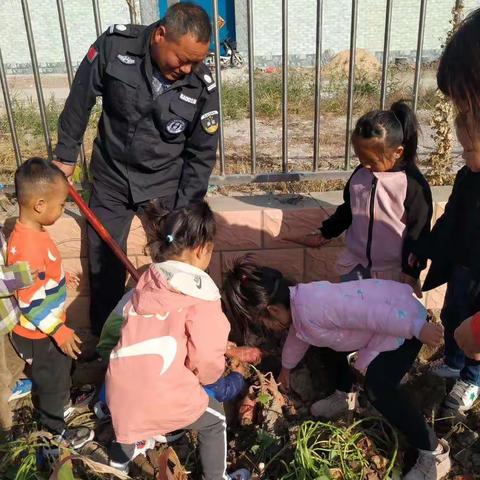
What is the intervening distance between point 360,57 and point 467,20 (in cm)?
987

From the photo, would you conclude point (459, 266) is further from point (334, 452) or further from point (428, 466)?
point (334, 452)

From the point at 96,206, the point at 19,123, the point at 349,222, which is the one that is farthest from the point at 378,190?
the point at 19,123

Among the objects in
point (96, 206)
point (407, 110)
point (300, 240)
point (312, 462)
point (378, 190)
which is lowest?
point (312, 462)

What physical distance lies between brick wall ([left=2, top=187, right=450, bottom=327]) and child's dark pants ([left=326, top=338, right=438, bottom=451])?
0.89 m

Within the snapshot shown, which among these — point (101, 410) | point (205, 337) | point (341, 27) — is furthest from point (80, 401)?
point (341, 27)

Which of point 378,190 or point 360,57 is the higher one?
point 378,190

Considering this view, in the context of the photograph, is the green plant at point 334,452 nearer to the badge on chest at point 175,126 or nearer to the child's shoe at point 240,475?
the child's shoe at point 240,475

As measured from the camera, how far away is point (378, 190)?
2422mm

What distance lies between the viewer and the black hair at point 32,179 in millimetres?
2238

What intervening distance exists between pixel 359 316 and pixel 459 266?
55cm

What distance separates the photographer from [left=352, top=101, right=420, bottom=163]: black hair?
2.34 m

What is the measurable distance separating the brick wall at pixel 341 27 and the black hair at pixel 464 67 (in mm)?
11132

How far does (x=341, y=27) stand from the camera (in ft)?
42.6

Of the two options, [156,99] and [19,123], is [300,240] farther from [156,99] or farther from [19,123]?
[19,123]
